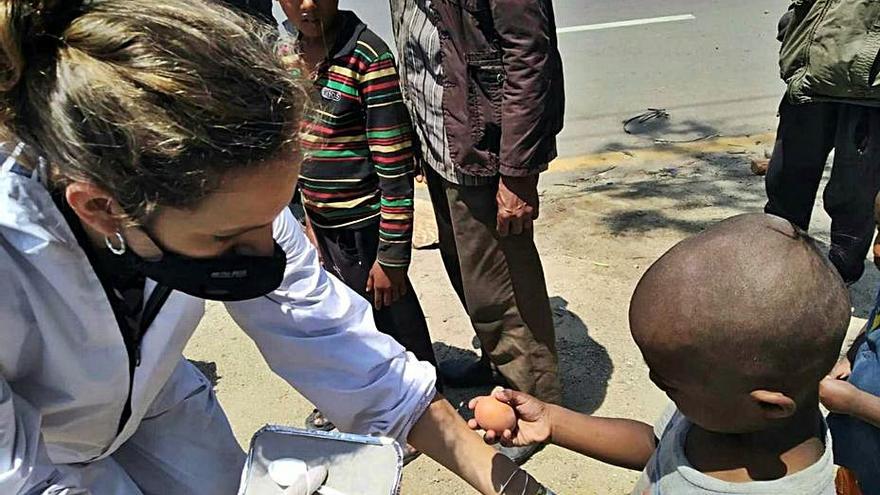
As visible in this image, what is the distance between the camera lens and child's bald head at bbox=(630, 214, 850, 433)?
1.22 meters

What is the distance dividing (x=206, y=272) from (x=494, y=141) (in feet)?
3.77

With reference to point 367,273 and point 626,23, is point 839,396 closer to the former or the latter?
point 367,273

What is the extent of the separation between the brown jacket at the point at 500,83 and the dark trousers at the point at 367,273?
442 mm

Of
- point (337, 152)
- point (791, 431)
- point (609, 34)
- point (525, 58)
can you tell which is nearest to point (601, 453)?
point (791, 431)

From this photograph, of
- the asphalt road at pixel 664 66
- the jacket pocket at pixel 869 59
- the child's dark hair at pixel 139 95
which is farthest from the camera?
the asphalt road at pixel 664 66

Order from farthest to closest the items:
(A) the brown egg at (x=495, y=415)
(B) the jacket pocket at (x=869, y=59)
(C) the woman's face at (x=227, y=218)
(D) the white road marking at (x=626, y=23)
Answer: (D) the white road marking at (x=626, y=23) → (B) the jacket pocket at (x=869, y=59) → (A) the brown egg at (x=495, y=415) → (C) the woman's face at (x=227, y=218)

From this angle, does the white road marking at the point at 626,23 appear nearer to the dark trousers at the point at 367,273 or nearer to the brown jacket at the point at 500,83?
the dark trousers at the point at 367,273

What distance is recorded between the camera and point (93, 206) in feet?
4.31

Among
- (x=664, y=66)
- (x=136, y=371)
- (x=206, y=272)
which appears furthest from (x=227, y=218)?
(x=664, y=66)

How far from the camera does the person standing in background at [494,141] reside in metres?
2.27

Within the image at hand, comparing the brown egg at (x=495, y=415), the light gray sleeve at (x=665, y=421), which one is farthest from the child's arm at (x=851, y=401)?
the brown egg at (x=495, y=415)

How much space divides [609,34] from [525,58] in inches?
210

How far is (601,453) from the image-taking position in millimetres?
1632

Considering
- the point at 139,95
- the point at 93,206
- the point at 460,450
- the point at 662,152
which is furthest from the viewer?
the point at 662,152
